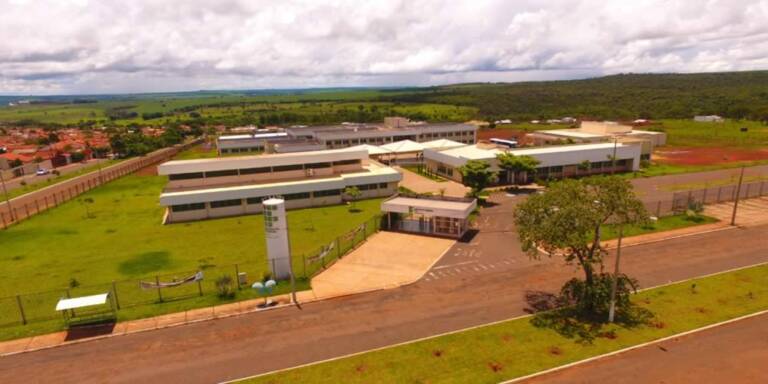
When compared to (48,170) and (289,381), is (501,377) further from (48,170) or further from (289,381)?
(48,170)

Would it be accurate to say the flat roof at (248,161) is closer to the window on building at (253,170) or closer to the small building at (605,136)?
the window on building at (253,170)

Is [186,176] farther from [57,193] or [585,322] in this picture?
[585,322]

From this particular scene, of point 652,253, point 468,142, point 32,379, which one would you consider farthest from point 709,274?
point 468,142

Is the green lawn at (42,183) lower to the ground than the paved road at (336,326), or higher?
lower

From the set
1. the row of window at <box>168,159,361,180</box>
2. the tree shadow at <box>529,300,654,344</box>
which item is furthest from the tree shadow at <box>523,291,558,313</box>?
the row of window at <box>168,159,361,180</box>

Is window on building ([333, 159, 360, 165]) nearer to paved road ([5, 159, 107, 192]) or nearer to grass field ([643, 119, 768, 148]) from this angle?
paved road ([5, 159, 107, 192])

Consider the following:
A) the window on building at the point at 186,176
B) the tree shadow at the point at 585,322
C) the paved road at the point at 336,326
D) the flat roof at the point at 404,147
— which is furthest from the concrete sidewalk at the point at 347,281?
the flat roof at the point at 404,147

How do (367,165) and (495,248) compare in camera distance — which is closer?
(495,248)
